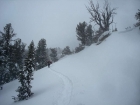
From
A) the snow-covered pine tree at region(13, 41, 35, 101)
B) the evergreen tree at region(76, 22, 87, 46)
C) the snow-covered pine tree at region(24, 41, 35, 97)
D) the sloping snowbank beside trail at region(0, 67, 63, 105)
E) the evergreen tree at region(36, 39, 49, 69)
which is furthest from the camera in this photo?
the evergreen tree at region(36, 39, 49, 69)

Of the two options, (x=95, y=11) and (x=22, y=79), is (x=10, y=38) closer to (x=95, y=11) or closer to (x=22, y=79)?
(x=22, y=79)

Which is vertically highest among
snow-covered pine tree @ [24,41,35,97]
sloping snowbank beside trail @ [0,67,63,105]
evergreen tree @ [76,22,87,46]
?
evergreen tree @ [76,22,87,46]

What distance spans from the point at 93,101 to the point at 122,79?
282 centimetres

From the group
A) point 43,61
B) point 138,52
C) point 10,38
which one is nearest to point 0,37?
point 10,38

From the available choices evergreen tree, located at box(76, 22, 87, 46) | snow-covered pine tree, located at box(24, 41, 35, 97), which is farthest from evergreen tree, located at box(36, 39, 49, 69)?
snow-covered pine tree, located at box(24, 41, 35, 97)

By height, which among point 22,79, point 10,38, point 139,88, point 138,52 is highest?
point 10,38

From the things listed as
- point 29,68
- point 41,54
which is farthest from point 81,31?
point 29,68

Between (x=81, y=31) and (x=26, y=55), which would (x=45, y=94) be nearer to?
(x=26, y=55)

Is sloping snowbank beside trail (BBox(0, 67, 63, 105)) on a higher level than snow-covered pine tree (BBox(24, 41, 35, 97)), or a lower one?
lower

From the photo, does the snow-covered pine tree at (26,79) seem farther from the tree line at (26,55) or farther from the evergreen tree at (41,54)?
the evergreen tree at (41,54)

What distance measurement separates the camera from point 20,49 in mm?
31875

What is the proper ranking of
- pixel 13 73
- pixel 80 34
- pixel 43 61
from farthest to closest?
pixel 43 61
pixel 80 34
pixel 13 73

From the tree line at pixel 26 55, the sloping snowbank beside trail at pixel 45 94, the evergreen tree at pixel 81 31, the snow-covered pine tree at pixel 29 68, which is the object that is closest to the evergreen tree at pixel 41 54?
the tree line at pixel 26 55

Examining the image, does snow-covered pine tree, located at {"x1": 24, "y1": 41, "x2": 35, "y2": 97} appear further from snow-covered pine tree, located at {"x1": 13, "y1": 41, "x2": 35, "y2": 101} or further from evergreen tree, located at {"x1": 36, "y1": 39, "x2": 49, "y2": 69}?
evergreen tree, located at {"x1": 36, "y1": 39, "x2": 49, "y2": 69}
